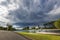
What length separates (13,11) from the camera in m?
3.76

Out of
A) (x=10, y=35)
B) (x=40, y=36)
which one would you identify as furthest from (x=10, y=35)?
(x=40, y=36)

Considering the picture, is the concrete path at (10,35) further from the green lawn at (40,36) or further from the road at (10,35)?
the green lawn at (40,36)

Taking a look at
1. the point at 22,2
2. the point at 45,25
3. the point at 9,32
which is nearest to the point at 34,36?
the point at 45,25

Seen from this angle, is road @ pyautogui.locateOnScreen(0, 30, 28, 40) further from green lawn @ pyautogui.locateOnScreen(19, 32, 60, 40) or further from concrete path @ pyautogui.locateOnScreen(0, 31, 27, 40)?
green lawn @ pyautogui.locateOnScreen(19, 32, 60, 40)

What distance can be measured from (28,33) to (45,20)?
595 millimetres

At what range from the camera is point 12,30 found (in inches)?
145

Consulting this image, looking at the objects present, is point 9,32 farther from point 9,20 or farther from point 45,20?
point 45,20

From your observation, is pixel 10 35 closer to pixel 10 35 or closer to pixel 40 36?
pixel 10 35

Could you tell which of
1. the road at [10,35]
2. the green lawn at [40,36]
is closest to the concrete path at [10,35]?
the road at [10,35]

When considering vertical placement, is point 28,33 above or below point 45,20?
below

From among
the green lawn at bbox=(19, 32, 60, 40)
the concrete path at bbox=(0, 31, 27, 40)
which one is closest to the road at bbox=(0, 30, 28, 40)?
the concrete path at bbox=(0, 31, 27, 40)

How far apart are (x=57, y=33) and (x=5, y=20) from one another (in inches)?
57.5

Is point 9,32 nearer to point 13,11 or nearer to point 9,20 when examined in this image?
point 9,20

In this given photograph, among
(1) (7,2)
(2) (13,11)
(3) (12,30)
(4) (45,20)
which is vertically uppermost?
(1) (7,2)
